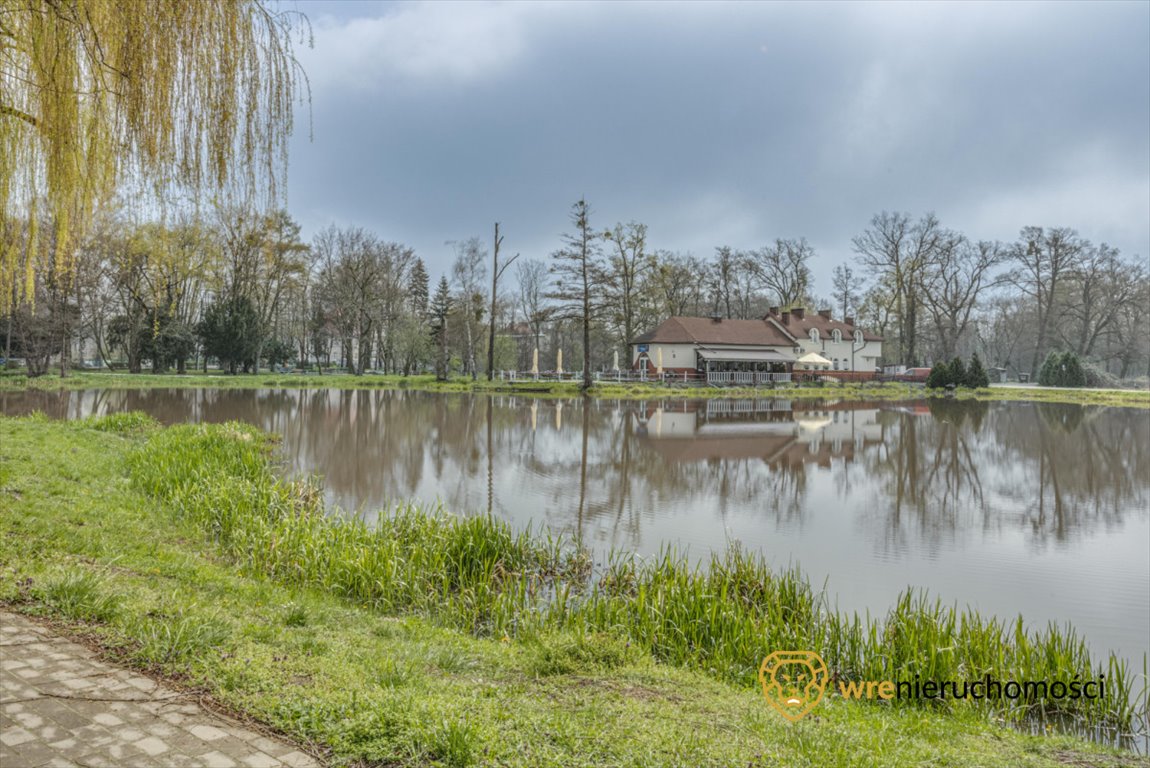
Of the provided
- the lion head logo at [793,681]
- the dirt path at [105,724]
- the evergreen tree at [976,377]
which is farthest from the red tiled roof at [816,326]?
the dirt path at [105,724]

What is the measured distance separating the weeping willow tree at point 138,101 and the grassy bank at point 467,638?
2415 mm

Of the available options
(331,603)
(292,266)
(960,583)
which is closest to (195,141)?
(331,603)

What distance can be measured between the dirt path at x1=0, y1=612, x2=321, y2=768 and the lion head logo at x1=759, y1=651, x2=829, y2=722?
8.17ft

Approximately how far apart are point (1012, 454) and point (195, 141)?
60.5 ft

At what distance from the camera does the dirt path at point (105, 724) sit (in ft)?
7.86

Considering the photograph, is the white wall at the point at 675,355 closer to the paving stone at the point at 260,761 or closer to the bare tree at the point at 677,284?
the bare tree at the point at 677,284

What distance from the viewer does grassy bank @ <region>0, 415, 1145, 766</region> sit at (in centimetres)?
284

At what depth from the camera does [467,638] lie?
470cm

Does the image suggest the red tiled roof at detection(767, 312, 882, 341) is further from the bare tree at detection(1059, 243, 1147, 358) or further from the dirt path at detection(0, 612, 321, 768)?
the dirt path at detection(0, 612, 321, 768)

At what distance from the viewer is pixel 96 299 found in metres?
39.8

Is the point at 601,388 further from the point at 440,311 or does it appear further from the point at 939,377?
the point at 939,377

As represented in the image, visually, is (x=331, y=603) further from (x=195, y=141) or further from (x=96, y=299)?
(x=96, y=299)

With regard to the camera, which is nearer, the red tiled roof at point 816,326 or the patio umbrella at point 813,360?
the patio umbrella at point 813,360

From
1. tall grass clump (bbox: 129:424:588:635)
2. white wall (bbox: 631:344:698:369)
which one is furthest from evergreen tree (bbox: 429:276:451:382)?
tall grass clump (bbox: 129:424:588:635)
